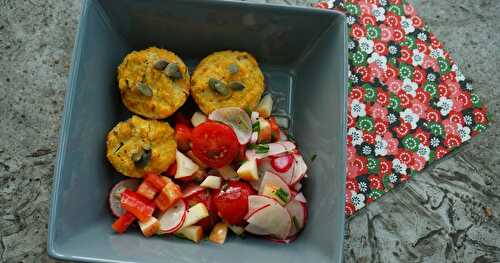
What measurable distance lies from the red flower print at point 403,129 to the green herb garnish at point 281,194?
0.53m

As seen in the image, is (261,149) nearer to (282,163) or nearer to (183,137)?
(282,163)

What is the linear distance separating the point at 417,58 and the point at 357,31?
24 cm

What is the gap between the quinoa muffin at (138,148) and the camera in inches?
57.3

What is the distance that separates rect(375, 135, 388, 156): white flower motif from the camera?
1.76 m

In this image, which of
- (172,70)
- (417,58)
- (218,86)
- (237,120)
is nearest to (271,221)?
(237,120)

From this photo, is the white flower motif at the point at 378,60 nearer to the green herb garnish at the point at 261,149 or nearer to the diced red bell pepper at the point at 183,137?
the green herb garnish at the point at 261,149

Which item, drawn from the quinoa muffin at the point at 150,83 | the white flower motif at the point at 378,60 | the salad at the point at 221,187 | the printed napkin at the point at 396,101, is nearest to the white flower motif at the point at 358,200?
the printed napkin at the point at 396,101

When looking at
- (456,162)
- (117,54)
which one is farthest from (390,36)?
(117,54)

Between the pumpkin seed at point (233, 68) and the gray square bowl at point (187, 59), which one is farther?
the pumpkin seed at point (233, 68)

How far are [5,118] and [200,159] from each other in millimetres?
731

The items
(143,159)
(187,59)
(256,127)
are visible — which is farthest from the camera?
(187,59)

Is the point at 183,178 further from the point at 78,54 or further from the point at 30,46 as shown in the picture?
the point at 30,46

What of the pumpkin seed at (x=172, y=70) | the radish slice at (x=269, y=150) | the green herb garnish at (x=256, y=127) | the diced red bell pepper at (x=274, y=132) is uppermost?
the pumpkin seed at (x=172, y=70)

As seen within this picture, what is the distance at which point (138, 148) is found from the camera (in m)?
1.46
